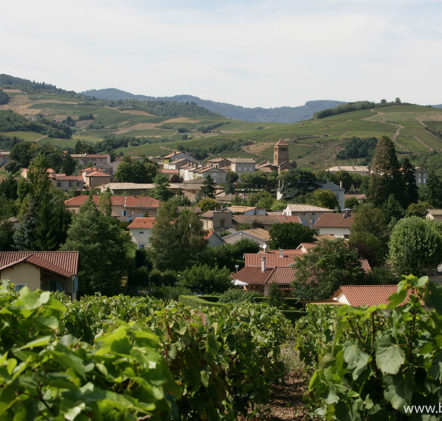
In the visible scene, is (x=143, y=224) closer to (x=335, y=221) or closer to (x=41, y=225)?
(x=41, y=225)

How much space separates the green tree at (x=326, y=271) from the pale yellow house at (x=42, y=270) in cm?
1251

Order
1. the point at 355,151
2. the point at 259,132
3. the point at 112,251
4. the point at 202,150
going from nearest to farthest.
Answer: the point at 112,251
the point at 355,151
the point at 202,150
the point at 259,132

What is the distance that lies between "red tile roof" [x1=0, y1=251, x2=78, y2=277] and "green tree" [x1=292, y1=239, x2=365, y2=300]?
12.4m

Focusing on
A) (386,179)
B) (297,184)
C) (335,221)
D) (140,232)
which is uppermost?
(386,179)

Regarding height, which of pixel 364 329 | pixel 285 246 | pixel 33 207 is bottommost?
pixel 285 246

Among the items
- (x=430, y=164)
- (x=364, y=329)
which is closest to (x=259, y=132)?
(x=430, y=164)

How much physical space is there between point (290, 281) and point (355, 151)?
391ft

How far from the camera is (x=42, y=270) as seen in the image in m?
25.4

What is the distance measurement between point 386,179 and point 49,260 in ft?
178

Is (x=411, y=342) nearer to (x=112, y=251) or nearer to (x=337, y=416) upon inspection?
(x=337, y=416)

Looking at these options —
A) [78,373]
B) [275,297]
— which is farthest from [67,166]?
[78,373]

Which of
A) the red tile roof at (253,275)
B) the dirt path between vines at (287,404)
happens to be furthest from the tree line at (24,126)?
the dirt path between vines at (287,404)

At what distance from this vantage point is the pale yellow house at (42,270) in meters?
25.0

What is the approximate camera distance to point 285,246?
182ft
